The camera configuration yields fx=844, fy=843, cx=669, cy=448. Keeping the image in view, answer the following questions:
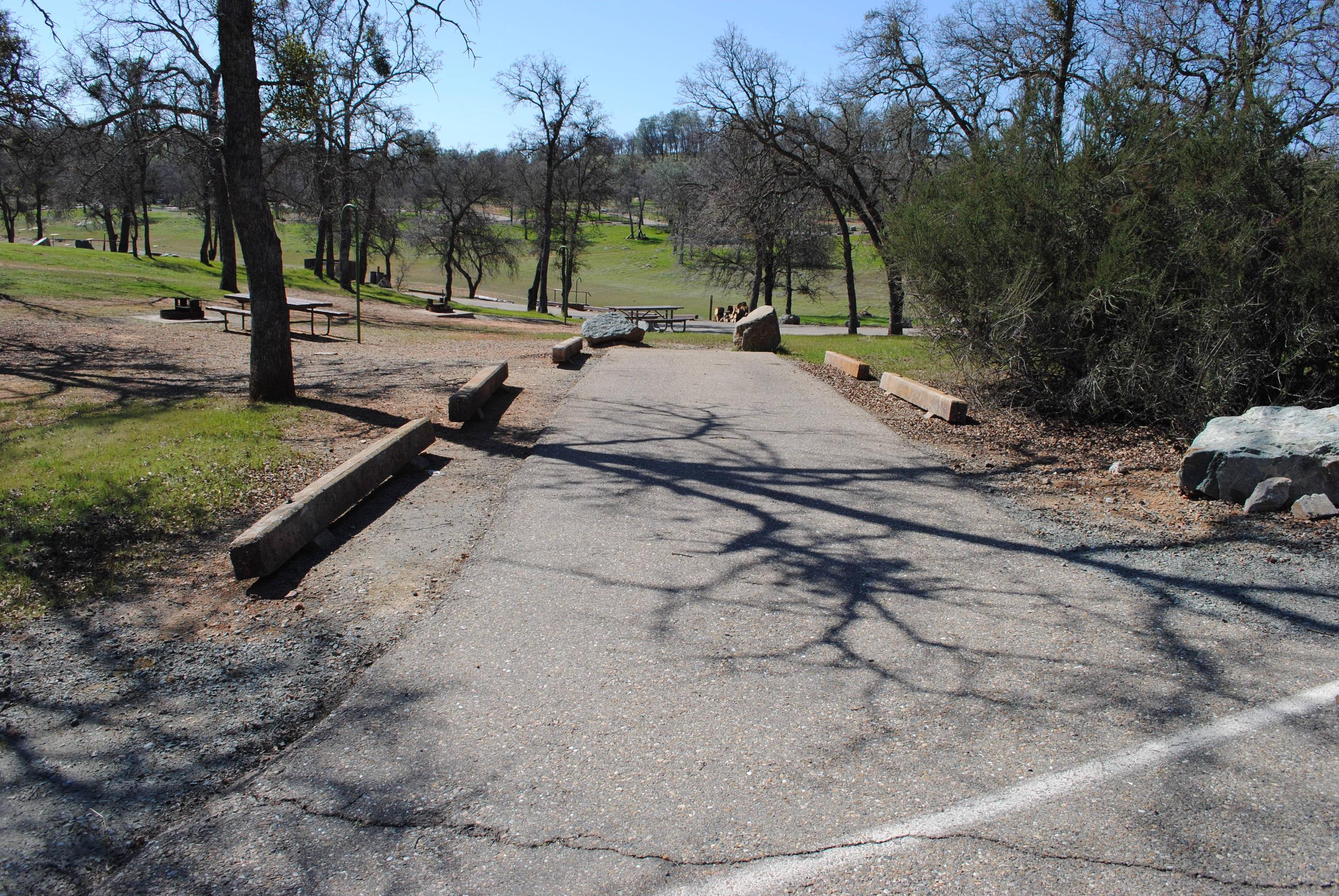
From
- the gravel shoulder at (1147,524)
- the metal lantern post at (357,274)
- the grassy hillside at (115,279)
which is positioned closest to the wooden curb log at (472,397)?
the metal lantern post at (357,274)

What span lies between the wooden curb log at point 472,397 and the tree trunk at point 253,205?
1891 mm

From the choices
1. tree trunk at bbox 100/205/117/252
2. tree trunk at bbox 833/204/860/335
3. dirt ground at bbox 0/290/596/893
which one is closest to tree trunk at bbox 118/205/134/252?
tree trunk at bbox 100/205/117/252

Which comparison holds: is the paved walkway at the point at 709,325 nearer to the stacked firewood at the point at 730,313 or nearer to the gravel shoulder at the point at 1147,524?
the stacked firewood at the point at 730,313

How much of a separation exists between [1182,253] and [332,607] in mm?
8031

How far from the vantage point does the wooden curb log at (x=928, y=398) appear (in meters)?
9.48

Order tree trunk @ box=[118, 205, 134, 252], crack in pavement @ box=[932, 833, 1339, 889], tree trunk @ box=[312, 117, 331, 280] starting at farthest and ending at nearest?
tree trunk @ box=[118, 205, 134, 252] < tree trunk @ box=[312, 117, 331, 280] < crack in pavement @ box=[932, 833, 1339, 889]

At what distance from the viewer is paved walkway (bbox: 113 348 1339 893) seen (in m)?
2.63

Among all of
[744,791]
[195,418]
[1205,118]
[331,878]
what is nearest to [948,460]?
[1205,118]

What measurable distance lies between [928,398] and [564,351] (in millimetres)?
6160

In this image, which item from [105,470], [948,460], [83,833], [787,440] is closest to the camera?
[83,833]

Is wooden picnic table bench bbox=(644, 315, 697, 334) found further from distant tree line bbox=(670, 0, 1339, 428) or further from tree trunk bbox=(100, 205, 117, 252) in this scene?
tree trunk bbox=(100, 205, 117, 252)

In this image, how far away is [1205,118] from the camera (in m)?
8.38

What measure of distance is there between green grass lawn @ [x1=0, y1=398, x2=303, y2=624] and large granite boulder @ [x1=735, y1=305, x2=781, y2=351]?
1049cm

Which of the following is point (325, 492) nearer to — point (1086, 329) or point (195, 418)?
point (195, 418)
